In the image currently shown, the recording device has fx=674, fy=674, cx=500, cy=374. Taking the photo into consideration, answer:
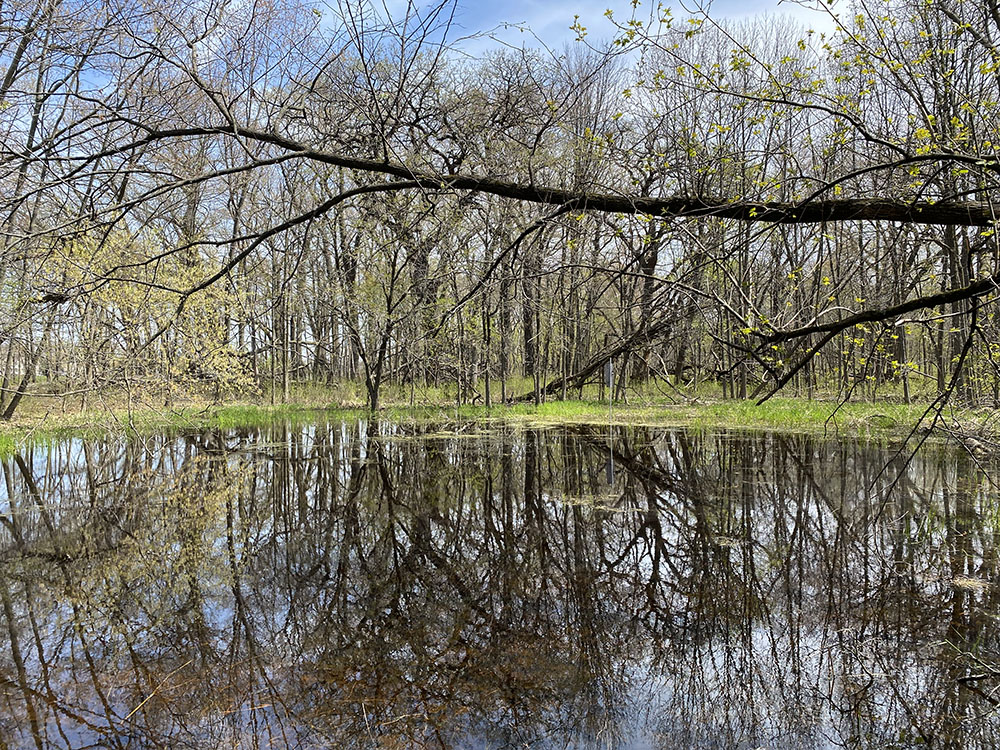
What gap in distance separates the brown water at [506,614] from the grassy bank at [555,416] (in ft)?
12.9

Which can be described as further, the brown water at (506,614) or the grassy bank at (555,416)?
the grassy bank at (555,416)

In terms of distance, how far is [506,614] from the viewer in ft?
12.9

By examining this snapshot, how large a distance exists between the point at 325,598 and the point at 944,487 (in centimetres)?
645

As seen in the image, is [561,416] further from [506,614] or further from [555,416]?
[506,614]

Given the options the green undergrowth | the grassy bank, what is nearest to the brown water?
the grassy bank

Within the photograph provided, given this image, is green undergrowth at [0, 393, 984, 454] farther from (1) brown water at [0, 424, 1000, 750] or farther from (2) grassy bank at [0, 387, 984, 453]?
(1) brown water at [0, 424, 1000, 750]

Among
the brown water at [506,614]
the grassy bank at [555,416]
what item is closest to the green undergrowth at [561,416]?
the grassy bank at [555,416]

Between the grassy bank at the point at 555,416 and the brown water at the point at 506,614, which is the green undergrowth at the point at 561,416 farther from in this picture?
the brown water at the point at 506,614

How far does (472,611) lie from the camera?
400 cm

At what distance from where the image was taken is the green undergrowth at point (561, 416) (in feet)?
38.8

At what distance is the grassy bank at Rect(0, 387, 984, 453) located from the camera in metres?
11.8

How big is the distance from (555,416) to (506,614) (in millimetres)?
13040

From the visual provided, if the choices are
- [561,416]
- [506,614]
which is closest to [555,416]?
[561,416]

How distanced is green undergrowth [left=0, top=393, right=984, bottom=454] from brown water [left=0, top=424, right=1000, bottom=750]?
4.09 meters
